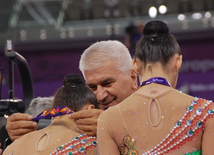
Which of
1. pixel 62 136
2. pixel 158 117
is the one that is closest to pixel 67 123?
pixel 62 136

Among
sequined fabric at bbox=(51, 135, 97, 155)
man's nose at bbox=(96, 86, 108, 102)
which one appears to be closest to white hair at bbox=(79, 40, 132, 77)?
man's nose at bbox=(96, 86, 108, 102)

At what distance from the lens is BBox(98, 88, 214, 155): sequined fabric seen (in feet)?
5.07

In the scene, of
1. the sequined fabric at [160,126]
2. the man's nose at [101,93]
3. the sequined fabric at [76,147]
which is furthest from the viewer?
the man's nose at [101,93]

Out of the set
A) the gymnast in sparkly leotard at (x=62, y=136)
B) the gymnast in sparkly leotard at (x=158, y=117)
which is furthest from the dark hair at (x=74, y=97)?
the gymnast in sparkly leotard at (x=158, y=117)

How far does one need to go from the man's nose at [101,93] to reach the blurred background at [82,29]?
4.20 m

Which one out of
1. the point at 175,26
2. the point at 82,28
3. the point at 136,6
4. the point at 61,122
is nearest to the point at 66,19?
the point at 82,28

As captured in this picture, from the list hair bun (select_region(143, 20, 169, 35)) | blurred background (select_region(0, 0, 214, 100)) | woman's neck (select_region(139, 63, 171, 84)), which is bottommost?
blurred background (select_region(0, 0, 214, 100))

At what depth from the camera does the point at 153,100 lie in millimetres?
1594

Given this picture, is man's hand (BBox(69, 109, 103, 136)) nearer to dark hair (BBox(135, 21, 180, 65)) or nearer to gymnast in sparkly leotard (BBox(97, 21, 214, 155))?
gymnast in sparkly leotard (BBox(97, 21, 214, 155))

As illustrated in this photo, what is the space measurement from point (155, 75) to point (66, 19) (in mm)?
7509

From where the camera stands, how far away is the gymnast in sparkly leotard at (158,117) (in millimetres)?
1545

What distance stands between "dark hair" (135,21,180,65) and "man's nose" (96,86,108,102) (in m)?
0.94

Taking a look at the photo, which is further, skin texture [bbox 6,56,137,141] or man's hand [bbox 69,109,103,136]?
skin texture [bbox 6,56,137,141]

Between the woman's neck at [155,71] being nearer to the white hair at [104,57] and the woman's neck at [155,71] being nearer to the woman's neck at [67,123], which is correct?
the woman's neck at [67,123]
